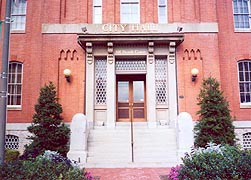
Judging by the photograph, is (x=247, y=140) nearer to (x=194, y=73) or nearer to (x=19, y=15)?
(x=194, y=73)

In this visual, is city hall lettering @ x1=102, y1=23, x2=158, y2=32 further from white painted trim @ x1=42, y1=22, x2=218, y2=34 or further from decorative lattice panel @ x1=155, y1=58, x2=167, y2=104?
decorative lattice panel @ x1=155, y1=58, x2=167, y2=104

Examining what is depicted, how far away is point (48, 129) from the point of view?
10648 millimetres

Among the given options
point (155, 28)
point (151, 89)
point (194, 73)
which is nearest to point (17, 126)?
point (151, 89)

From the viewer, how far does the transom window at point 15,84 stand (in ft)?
43.8

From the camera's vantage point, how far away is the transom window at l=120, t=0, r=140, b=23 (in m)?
13.7

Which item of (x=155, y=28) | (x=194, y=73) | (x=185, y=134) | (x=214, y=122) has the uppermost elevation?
(x=155, y=28)

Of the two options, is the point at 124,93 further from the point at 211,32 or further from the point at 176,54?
the point at 211,32

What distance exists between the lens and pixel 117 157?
A: 32.8 ft

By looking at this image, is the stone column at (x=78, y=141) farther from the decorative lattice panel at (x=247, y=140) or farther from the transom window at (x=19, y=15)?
the decorative lattice panel at (x=247, y=140)

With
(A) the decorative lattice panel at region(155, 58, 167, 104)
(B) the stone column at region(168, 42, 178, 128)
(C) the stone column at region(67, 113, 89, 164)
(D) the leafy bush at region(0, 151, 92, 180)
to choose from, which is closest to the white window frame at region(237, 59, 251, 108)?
(B) the stone column at region(168, 42, 178, 128)

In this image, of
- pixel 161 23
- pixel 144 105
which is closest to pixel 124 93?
pixel 144 105

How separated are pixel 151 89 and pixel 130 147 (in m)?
3.51

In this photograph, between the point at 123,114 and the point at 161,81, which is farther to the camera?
the point at 123,114

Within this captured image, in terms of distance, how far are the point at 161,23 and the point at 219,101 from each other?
5.51 m
